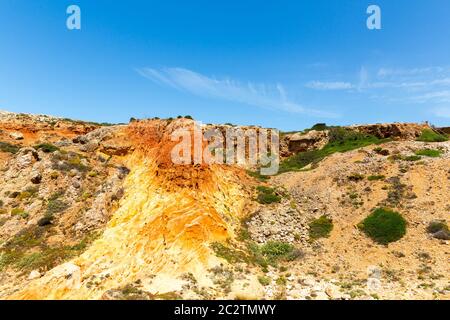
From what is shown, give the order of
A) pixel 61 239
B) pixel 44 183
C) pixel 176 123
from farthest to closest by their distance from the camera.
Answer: pixel 176 123 → pixel 44 183 → pixel 61 239

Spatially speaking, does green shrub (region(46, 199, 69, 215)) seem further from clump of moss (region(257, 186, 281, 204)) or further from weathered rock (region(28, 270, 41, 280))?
clump of moss (region(257, 186, 281, 204))

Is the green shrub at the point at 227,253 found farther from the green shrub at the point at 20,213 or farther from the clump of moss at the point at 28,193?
the clump of moss at the point at 28,193

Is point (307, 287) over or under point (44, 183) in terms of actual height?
under

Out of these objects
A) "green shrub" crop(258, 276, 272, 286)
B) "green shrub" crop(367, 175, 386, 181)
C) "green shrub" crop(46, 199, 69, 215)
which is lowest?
"green shrub" crop(258, 276, 272, 286)

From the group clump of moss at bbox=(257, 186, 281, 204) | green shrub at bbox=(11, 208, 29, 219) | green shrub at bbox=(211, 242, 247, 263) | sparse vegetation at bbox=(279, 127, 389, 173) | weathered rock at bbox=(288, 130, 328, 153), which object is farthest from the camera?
weathered rock at bbox=(288, 130, 328, 153)

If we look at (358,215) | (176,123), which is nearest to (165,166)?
(176,123)

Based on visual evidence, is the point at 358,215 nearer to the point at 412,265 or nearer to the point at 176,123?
the point at 412,265

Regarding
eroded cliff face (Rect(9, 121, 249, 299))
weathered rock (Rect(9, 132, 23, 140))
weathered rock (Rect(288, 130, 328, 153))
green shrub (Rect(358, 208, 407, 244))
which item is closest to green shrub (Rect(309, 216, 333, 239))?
green shrub (Rect(358, 208, 407, 244))
